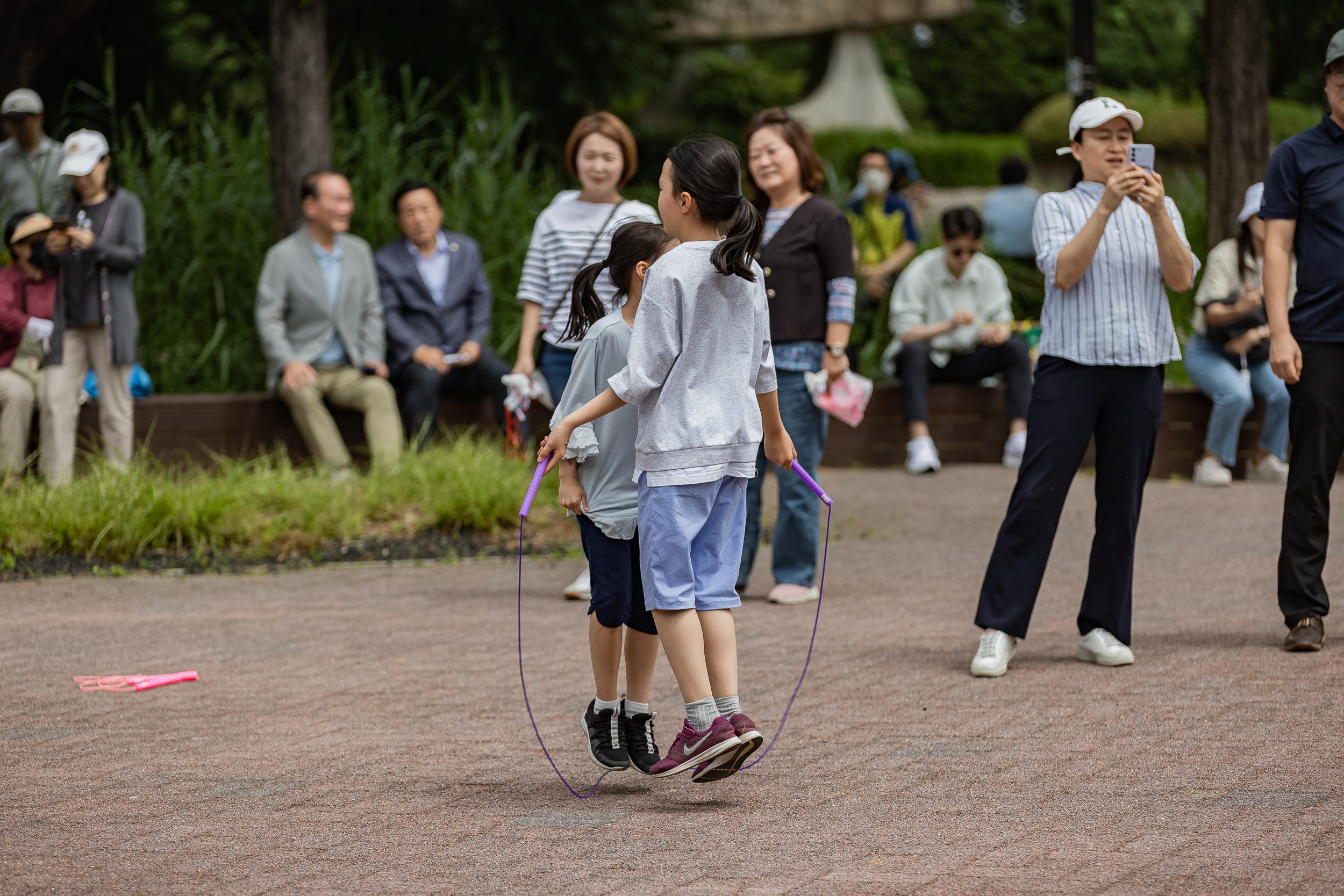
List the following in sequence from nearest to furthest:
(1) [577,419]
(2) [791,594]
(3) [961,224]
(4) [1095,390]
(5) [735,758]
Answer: (5) [735,758] → (1) [577,419] → (4) [1095,390] → (2) [791,594] → (3) [961,224]

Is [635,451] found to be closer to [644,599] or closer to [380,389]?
[644,599]

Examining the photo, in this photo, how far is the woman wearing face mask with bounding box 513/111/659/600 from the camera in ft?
22.9

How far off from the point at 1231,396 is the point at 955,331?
194 cm

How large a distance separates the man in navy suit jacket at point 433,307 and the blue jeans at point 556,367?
131 inches

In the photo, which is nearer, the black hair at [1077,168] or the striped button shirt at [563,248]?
the black hair at [1077,168]

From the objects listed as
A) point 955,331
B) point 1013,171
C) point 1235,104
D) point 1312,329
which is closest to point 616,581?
point 1312,329

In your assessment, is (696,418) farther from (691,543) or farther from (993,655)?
(993,655)

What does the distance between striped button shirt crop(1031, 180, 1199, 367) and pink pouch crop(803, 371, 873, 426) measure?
1.55 m

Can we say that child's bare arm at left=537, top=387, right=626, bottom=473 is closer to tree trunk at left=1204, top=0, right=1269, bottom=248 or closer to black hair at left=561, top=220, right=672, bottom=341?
black hair at left=561, top=220, right=672, bottom=341

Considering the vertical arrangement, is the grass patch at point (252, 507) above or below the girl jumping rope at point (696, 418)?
below

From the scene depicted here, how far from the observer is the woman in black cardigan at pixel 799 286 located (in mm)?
6965

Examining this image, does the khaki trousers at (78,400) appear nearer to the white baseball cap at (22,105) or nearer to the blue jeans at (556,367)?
the white baseball cap at (22,105)

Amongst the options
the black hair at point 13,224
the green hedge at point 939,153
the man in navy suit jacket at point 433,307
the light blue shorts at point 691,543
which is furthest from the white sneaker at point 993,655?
the green hedge at point 939,153

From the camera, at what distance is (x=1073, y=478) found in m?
5.72
